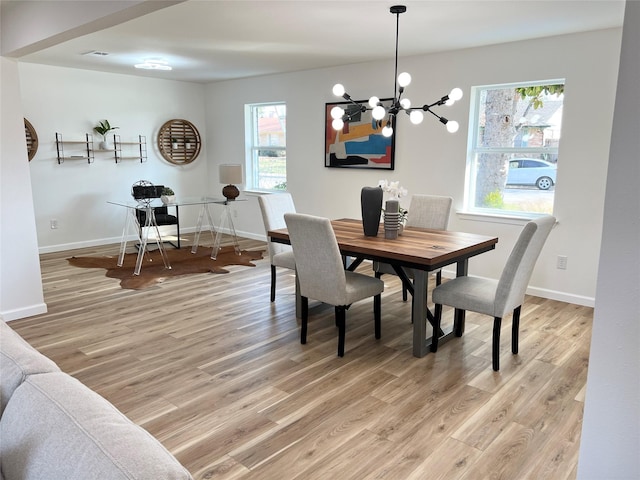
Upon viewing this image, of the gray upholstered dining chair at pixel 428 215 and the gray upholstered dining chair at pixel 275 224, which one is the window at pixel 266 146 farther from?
the gray upholstered dining chair at pixel 428 215

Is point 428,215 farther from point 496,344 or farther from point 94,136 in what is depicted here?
point 94,136

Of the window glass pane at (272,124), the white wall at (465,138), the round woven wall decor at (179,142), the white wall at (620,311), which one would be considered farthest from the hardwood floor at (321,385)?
the round woven wall decor at (179,142)

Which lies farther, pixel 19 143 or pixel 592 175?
pixel 592 175

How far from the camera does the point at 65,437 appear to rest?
3.25 ft

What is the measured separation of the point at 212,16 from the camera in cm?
364

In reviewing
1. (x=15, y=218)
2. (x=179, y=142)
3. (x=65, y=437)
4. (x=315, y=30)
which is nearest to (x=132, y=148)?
(x=179, y=142)

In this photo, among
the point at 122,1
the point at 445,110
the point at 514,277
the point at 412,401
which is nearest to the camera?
the point at 122,1

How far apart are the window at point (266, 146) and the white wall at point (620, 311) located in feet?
19.7

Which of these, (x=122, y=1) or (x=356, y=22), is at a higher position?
(x=356, y=22)

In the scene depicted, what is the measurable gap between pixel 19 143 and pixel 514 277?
370 cm

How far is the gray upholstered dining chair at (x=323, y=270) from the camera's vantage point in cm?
306

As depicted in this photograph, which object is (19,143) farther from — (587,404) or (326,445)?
(587,404)

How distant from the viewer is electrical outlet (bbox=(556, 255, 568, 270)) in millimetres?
4414

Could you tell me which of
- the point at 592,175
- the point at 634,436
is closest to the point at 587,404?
the point at 634,436
